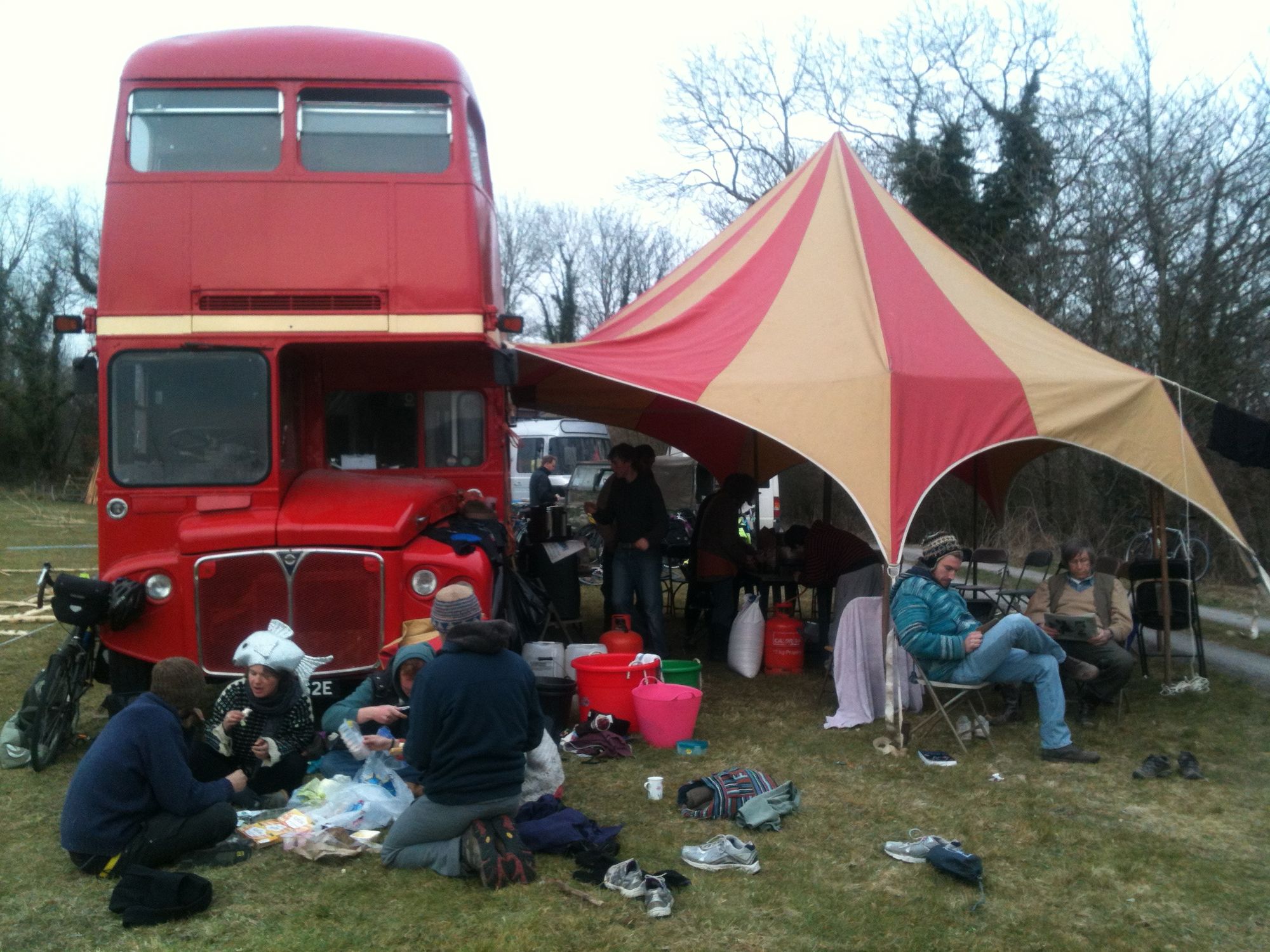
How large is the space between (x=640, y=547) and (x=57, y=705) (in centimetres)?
409

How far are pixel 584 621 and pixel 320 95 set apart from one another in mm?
6259

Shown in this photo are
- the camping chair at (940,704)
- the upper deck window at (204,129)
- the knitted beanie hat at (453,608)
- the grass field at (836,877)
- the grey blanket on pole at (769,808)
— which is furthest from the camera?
the upper deck window at (204,129)

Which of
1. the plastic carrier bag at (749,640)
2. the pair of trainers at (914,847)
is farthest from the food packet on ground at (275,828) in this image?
the plastic carrier bag at (749,640)

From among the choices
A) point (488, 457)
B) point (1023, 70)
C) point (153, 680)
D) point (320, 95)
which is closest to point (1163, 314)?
point (1023, 70)

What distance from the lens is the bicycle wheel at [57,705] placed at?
5913 mm

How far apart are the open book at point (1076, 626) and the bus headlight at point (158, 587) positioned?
539 cm

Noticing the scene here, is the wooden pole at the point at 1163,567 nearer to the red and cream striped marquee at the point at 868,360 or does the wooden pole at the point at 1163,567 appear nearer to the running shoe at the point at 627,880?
the red and cream striped marquee at the point at 868,360

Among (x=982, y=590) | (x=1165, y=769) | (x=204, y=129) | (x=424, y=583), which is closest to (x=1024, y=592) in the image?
(x=982, y=590)

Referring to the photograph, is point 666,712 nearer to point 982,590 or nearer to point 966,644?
point 966,644

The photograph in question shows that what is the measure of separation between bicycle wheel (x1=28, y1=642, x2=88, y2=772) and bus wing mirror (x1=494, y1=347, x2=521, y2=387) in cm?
283

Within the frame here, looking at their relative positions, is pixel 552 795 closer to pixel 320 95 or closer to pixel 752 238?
pixel 320 95

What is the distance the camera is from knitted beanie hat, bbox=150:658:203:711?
4.45 metres

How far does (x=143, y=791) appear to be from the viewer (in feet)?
14.5

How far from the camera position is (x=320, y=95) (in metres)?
6.73
